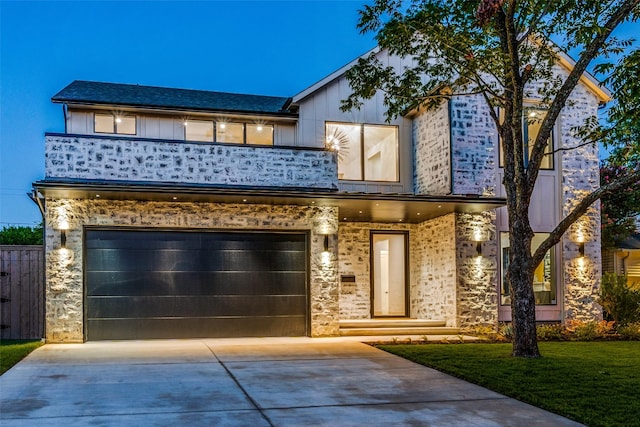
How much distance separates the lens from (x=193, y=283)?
538 inches

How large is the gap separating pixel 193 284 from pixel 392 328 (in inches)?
184

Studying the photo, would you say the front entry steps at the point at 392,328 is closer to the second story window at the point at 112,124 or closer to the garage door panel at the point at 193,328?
the garage door panel at the point at 193,328

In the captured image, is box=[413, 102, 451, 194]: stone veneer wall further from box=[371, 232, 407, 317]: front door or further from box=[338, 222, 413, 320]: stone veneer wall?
box=[338, 222, 413, 320]: stone veneer wall

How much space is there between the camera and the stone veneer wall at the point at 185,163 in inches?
506

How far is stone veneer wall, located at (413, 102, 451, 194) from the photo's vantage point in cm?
1548

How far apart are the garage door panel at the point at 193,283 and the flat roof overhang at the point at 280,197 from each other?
5.23 feet

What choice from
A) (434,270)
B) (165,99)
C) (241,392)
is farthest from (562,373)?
(165,99)

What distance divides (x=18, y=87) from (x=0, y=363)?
108152mm

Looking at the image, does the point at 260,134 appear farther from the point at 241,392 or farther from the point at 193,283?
the point at 241,392

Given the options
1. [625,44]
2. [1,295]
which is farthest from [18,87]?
[625,44]

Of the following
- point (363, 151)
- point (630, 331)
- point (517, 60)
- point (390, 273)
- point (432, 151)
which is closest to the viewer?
point (517, 60)

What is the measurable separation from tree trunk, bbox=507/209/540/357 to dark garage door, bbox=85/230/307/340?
16.7ft

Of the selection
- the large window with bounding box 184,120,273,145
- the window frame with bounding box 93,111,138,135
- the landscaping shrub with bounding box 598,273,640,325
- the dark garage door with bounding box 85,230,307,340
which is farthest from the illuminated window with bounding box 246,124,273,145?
the landscaping shrub with bounding box 598,273,640,325

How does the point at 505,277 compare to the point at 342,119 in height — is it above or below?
below
